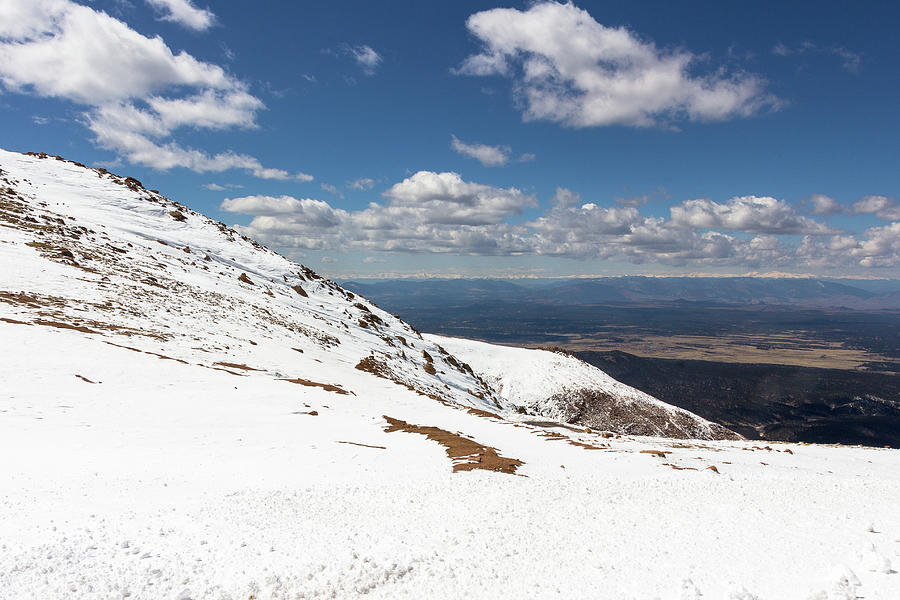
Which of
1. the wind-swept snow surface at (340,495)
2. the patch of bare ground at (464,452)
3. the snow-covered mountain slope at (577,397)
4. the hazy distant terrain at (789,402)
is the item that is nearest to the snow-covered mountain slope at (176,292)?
the wind-swept snow surface at (340,495)

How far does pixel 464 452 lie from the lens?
46.3ft

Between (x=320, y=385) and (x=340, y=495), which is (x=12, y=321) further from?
(x=340, y=495)

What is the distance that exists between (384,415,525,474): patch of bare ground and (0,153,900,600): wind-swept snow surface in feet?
0.37

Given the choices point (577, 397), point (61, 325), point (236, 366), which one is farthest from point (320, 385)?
point (577, 397)

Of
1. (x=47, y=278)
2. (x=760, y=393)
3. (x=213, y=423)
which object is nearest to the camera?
(x=213, y=423)

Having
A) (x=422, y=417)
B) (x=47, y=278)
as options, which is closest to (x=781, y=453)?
(x=422, y=417)

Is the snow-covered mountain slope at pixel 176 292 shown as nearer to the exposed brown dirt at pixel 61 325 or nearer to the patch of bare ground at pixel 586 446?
the exposed brown dirt at pixel 61 325

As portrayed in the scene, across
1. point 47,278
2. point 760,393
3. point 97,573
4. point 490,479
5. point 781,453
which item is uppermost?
point 47,278

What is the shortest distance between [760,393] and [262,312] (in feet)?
702

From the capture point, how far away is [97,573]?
5.49m

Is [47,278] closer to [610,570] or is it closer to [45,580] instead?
[45,580]

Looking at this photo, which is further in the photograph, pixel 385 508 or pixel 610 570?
pixel 385 508

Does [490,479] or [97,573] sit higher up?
[97,573]

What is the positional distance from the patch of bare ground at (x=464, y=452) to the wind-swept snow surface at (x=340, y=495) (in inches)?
4.5
